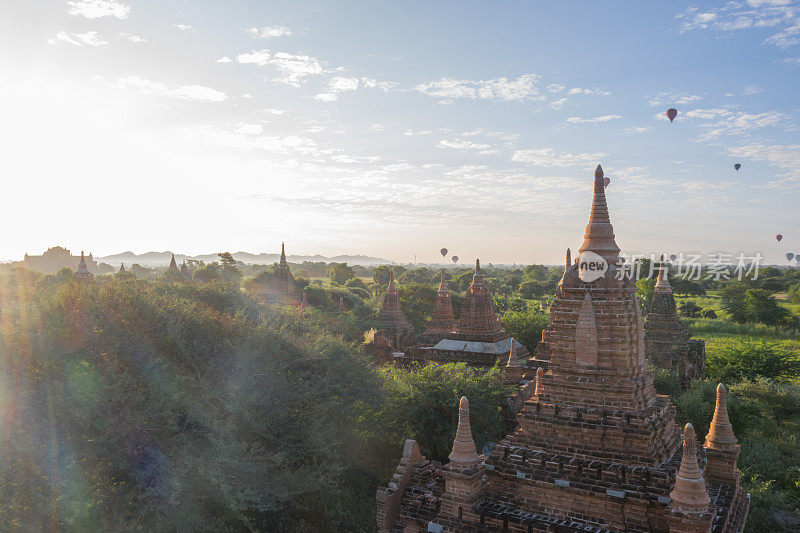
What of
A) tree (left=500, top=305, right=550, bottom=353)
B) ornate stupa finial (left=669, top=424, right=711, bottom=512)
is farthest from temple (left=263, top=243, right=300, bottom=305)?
ornate stupa finial (left=669, top=424, right=711, bottom=512)

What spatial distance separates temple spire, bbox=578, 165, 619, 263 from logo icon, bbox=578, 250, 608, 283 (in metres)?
0.14

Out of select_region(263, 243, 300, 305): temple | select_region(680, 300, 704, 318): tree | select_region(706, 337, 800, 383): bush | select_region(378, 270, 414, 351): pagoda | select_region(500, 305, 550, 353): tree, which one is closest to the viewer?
select_region(706, 337, 800, 383): bush

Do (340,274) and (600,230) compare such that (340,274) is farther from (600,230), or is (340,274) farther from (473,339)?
(600,230)

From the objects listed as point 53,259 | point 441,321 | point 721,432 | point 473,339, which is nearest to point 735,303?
point 441,321

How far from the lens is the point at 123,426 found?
11.6 m

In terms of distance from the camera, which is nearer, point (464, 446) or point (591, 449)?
point (591, 449)

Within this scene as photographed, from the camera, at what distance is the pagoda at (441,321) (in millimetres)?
27953

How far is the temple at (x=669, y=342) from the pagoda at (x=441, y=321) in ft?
38.0

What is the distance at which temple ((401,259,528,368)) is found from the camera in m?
25.0

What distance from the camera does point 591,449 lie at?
8.79 meters

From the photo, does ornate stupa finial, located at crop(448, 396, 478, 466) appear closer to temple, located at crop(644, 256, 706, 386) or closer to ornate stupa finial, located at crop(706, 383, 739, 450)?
ornate stupa finial, located at crop(706, 383, 739, 450)

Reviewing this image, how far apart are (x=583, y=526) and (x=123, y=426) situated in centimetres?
1017

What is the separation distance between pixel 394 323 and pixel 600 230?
78.8 feet

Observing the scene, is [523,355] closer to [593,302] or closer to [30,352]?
[593,302]
